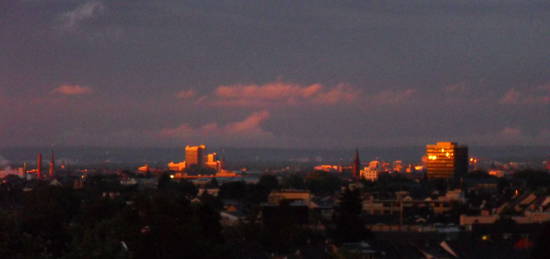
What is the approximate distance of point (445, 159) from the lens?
546ft

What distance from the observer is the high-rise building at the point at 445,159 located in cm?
16375

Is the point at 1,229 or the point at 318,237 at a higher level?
the point at 1,229

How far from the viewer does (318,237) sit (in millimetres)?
44938

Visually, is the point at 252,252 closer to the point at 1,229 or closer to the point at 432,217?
the point at 1,229

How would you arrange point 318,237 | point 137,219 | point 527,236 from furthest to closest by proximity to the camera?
point 318,237 → point 527,236 → point 137,219

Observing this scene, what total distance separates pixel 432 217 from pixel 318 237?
18.9 metres

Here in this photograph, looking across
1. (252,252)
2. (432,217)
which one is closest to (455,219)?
(432,217)

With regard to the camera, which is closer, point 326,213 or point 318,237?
point 318,237

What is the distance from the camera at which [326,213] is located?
6378 cm

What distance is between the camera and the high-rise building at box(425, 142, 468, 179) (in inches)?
6447

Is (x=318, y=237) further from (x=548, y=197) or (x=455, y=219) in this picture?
(x=548, y=197)

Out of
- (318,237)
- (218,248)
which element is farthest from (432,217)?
(218,248)

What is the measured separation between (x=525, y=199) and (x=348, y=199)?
20668 mm

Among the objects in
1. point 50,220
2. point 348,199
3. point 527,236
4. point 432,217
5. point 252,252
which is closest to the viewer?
point 252,252
